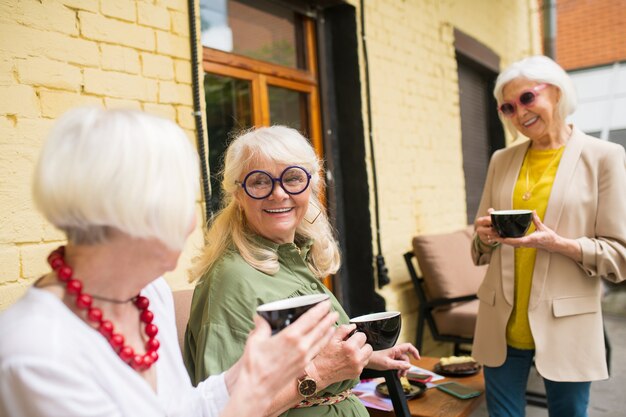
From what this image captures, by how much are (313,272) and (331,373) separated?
539 millimetres

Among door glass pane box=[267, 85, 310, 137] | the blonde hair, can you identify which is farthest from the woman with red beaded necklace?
door glass pane box=[267, 85, 310, 137]

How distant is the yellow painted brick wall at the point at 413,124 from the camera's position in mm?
3830

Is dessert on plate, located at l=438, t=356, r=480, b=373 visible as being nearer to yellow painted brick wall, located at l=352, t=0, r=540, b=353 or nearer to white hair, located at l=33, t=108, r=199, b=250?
yellow painted brick wall, located at l=352, t=0, r=540, b=353

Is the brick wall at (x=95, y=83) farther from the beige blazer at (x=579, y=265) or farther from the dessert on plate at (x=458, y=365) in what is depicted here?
the beige blazer at (x=579, y=265)

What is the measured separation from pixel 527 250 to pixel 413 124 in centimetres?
233

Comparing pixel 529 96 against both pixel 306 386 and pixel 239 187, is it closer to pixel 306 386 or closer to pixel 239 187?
pixel 239 187

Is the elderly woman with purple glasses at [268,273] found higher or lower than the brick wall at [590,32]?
lower

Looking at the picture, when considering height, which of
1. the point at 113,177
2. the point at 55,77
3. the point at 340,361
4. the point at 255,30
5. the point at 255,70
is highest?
the point at 255,30

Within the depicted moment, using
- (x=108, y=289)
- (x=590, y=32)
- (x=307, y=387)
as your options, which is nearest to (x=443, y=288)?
(x=307, y=387)

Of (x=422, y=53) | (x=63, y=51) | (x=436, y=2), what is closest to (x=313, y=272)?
(x=63, y=51)

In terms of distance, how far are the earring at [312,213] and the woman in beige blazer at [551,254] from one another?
0.65 m

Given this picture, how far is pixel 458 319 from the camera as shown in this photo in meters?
3.71

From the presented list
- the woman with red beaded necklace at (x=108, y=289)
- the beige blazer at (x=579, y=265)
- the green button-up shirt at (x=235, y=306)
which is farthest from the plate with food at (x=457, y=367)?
the woman with red beaded necklace at (x=108, y=289)

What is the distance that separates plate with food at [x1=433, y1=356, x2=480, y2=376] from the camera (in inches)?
98.3
